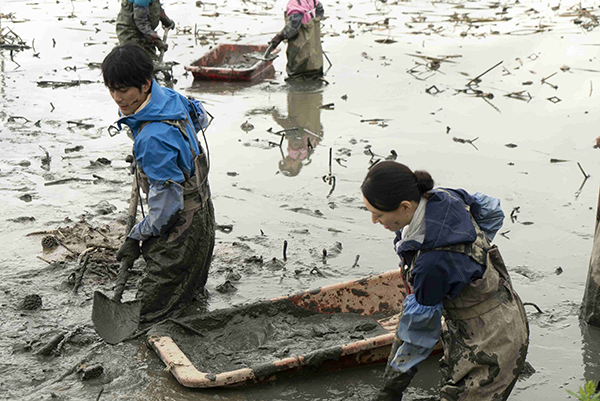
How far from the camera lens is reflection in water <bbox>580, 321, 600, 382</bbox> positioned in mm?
4102

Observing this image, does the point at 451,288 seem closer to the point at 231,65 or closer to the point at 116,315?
the point at 116,315

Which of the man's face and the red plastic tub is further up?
the man's face

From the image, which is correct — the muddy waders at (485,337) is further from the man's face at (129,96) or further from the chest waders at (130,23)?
the chest waders at (130,23)

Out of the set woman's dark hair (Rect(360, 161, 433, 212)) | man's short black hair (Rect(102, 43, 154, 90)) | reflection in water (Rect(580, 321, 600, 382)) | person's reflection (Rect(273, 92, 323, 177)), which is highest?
man's short black hair (Rect(102, 43, 154, 90))

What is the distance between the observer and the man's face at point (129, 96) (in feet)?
12.7

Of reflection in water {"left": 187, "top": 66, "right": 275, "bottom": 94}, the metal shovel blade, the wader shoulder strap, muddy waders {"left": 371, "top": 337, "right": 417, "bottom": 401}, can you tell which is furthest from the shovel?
reflection in water {"left": 187, "top": 66, "right": 275, "bottom": 94}

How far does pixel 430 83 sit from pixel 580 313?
21.4 feet

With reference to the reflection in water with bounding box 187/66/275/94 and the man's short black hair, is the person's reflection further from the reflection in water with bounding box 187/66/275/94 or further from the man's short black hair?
the man's short black hair

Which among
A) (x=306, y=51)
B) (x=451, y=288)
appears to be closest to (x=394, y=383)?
(x=451, y=288)

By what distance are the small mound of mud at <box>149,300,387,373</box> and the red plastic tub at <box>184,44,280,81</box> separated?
682cm

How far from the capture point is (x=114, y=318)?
166 inches

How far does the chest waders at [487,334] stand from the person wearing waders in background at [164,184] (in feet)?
5.41

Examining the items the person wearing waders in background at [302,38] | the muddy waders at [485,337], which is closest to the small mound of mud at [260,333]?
the muddy waders at [485,337]

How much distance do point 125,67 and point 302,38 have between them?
23.7 feet
